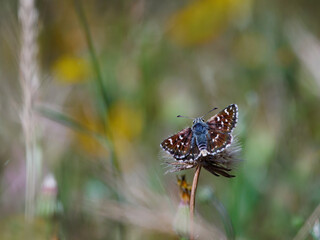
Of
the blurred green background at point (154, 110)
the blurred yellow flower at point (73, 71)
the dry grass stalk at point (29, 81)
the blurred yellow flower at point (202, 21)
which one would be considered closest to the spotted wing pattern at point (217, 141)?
the blurred green background at point (154, 110)

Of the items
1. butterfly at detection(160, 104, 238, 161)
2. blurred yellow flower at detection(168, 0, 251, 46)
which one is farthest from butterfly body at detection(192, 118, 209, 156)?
blurred yellow flower at detection(168, 0, 251, 46)

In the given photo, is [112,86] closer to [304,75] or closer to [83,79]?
[83,79]

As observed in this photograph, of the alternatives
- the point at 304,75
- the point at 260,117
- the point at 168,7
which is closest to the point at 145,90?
the point at 260,117

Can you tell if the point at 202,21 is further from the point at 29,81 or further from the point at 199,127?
the point at 199,127

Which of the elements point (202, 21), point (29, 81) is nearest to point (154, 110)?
point (202, 21)

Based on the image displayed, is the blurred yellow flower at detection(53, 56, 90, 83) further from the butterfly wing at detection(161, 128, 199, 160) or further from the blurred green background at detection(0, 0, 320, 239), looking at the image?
the butterfly wing at detection(161, 128, 199, 160)

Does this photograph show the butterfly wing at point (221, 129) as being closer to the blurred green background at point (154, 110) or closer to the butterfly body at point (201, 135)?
the butterfly body at point (201, 135)
